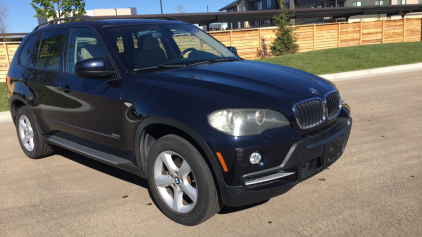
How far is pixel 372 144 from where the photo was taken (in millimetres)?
5527

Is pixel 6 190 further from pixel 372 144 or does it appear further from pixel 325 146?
pixel 372 144

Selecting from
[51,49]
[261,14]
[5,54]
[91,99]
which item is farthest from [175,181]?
[261,14]

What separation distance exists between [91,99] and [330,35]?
23966mm

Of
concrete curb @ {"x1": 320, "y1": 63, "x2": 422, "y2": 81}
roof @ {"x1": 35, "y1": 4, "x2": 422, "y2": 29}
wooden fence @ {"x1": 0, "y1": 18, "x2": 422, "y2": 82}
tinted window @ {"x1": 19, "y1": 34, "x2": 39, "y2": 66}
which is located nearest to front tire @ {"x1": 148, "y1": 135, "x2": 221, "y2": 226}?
tinted window @ {"x1": 19, "y1": 34, "x2": 39, "y2": 66}

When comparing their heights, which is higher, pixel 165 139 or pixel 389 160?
pixel 165 139

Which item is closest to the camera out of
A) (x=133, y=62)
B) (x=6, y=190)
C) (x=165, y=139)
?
(x=165, y=139)

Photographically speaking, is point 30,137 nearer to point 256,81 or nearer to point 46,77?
point 46,77

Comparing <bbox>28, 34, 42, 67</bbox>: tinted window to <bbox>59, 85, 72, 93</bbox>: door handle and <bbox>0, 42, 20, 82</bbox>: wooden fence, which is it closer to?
<bbox>59, 85, 72, 93</bbox>: door handle

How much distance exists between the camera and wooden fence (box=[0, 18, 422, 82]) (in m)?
23.0

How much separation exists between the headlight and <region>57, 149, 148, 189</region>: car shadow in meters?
1.76

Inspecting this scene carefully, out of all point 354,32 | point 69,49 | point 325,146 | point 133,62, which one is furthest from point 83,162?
point 354,32

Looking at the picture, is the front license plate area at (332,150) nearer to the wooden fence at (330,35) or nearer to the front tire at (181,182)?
the front tire at (181,182)

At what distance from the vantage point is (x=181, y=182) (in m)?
3.40

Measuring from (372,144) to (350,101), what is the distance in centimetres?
334
